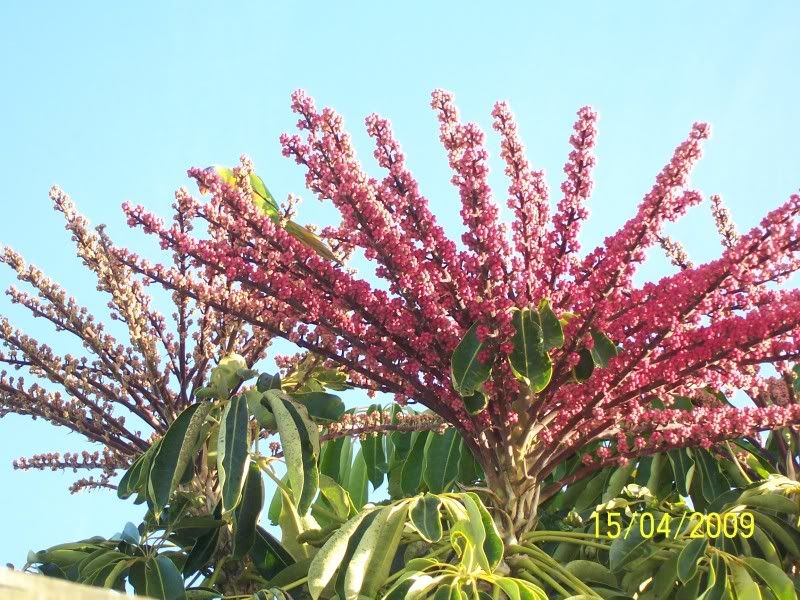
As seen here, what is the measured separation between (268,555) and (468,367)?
0.77m

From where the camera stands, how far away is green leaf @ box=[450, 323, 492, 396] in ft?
7.14

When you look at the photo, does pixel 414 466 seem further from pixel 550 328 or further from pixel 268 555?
pixel 550 328

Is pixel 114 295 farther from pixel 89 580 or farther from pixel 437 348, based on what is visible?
pixel 437 348

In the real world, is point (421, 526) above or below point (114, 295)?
below

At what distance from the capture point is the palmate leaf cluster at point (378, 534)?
2.11 meters

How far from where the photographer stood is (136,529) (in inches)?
101

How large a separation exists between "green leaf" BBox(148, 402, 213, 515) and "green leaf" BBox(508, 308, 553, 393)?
30.2 inches

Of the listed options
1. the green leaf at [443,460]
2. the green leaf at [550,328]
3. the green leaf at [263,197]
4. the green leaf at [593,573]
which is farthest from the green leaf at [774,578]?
the green leaf at [263,197]

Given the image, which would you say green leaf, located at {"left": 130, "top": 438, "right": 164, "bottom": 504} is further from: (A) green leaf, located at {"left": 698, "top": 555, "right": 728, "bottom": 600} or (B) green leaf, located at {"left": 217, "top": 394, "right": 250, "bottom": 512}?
(A) green leaf, located at {"left": 698, "top": 555, "right": 728, "bottom": 600}

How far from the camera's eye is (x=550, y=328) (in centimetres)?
219

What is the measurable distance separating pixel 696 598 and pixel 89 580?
1314 millimetres

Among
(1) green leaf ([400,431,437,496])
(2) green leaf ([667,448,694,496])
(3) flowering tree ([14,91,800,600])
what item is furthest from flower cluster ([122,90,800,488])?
(1) green leaf ([400,431,437,496])

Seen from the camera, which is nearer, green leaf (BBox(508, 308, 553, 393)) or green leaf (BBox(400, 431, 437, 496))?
green leaf (BBox(508, 308, 553, 393))

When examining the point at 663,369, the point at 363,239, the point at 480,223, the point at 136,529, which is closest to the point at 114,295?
the point at 136,529
